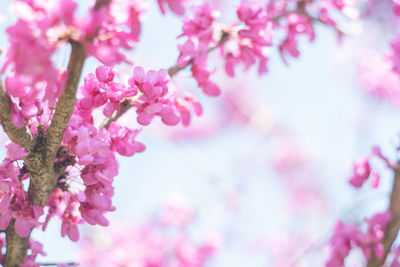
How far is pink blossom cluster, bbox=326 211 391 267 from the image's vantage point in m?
2.21

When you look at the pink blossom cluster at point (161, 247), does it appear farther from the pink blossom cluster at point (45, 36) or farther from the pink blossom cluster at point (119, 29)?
the pink blossom cluster at point (45, 36)

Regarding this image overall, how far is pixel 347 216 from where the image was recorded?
3.04 metres

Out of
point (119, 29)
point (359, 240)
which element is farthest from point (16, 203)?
point (359, 240)

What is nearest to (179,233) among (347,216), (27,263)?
(347,216)

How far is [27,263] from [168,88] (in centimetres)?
81

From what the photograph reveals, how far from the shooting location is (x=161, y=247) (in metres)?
4.12

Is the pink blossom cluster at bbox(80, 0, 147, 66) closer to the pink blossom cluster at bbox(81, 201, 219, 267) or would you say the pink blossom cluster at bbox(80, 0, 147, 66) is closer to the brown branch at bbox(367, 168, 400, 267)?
the brown branch at bbox(367, 168, 400, 267)

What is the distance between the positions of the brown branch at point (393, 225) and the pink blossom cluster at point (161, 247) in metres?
2.04

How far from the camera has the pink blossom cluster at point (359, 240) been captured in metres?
2.21

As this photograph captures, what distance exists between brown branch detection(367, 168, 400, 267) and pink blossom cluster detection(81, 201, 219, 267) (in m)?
2.04

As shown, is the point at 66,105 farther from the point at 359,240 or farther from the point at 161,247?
the point at 161,247

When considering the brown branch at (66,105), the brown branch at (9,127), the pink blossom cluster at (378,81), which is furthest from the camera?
the pink blossom cluster at (378,81)

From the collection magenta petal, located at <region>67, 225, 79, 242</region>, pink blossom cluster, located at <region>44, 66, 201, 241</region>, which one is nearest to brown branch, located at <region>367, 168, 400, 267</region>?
pink blossom cluster, located at <region>44, 66, 201, 241</region>

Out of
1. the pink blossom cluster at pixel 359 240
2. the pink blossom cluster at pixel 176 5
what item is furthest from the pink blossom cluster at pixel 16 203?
the pink blossom cluster at pixel 359 240
